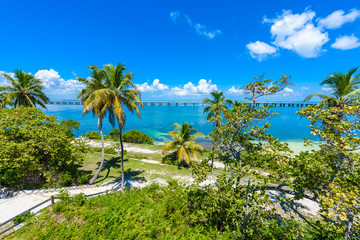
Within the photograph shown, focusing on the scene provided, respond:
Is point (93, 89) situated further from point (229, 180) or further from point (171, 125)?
point (171, 125)

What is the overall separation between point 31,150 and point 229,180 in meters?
12.3

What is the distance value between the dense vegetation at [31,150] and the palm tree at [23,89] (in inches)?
258

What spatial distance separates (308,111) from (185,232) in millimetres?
6686

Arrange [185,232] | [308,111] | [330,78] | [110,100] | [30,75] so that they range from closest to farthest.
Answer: [308,111] → [185,232] → [110,100] → [330,78] → [30,75]

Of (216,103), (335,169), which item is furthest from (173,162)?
(335,169)

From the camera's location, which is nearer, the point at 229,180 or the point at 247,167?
the point at 247,167

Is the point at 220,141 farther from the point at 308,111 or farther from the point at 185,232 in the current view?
the point at 185,232

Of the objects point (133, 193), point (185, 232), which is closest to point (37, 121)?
point (133, 193)

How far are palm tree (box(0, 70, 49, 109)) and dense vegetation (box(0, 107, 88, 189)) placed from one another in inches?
258

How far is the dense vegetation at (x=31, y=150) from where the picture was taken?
909 centimetres

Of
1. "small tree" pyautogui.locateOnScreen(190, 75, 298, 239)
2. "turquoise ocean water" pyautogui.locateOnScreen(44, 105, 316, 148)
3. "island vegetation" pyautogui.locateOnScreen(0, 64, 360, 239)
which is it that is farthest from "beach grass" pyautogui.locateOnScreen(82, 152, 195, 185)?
"turquoise ocean water" pyautogui.locateOnScreen(44, 105, 316, 148)

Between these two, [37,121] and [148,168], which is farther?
[148,168]

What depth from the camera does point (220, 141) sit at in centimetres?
636

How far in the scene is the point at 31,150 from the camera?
9.15 m
